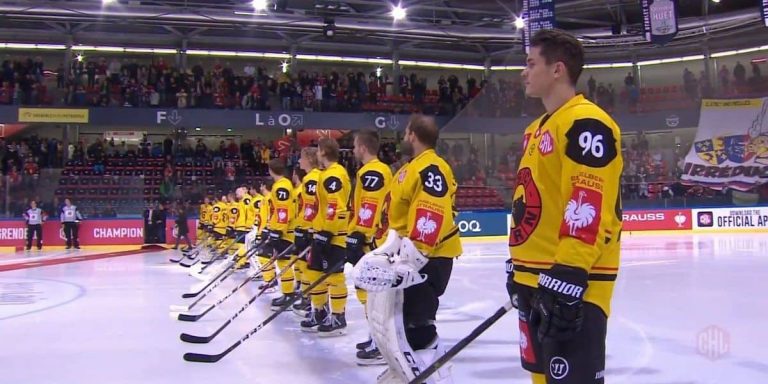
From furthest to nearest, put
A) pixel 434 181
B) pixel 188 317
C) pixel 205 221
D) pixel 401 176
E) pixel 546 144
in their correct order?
1. pixel 205 221
2. pixel 188 317
3. pixel 401 176
4. pixel 434 181
5. pixel 546 144

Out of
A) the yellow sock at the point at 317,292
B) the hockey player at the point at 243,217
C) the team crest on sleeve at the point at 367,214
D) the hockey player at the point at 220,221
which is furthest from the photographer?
the hockey player at the point at 220,221

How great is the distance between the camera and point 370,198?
14.3 ft

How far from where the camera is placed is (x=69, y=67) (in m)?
22.7

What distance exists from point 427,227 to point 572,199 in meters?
1.34

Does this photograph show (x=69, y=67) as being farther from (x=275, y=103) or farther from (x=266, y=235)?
(x=266, y=235)

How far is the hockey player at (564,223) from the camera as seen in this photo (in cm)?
176

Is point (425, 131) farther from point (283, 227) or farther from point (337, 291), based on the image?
point (283, 227)

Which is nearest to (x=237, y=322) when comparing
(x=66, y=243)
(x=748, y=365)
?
(x=748, y=365)

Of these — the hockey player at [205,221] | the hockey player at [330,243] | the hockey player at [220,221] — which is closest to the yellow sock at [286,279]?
the hockey player at [330,243]

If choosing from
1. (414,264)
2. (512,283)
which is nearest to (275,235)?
(414,264)

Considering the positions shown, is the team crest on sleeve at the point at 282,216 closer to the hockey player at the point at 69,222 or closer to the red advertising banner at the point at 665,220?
the hockey player at the point at 69,222

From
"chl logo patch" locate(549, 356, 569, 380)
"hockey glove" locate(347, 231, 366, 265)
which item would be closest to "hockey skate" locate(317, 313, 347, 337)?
"hockey glove" locate(347, 231, 366, 265)

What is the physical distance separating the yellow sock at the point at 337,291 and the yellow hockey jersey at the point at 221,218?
798 cm

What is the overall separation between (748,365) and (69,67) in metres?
23.4
